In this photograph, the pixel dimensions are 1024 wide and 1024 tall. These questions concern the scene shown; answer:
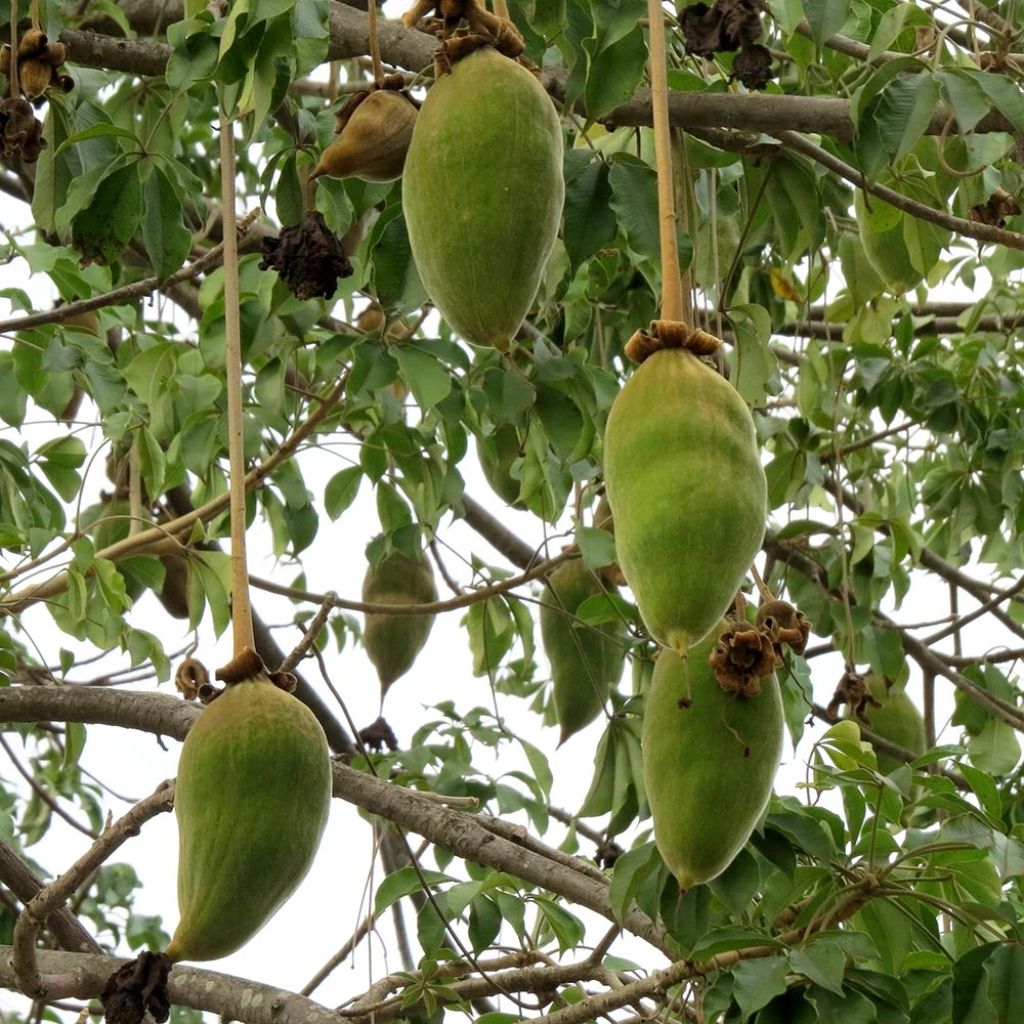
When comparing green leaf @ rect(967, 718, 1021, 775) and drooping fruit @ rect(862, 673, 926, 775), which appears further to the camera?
drooping fruit @ rect(862, 673, 926, 775)

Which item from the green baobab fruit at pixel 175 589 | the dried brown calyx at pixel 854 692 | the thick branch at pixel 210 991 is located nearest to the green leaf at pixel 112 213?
the thick branch at pixel 210 991

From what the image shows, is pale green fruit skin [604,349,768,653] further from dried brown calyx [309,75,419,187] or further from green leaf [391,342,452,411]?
green leaf [391,342,452,411]

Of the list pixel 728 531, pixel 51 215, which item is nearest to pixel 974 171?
pixel 728 531

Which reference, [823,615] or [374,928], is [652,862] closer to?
[374,928]

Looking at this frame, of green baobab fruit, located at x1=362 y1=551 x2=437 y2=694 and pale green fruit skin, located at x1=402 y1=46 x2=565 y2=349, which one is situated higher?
green baobab fruit, located at x1=362 y1=551 x2=437 y2=694

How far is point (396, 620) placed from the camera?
229 centimetres

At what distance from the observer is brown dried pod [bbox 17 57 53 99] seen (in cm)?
121

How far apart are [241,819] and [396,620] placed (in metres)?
1.39

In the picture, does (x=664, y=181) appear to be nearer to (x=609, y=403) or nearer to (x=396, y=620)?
(x=609, y=403)

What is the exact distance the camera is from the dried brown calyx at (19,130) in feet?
4.15

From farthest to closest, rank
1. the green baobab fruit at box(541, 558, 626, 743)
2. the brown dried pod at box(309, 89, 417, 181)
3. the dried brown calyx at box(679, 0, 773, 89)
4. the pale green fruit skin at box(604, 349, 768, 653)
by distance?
1. the green baobab fruit at box(541, 558, 626, 743)
2. the dried brown calyx at box(679, 0, 773, 89)
3. the brown dried pod at box(309, 89, 417, 181)
4. the pale green fruit skin at box(604, 349, 768, 653)

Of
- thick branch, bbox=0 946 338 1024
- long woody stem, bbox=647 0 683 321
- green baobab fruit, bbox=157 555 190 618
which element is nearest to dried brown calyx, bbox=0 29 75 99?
long woody stem, bbox=647 0 683 321

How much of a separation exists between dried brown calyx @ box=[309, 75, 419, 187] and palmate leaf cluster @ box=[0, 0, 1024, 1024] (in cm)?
15

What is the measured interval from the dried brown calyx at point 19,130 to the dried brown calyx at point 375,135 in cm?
38
